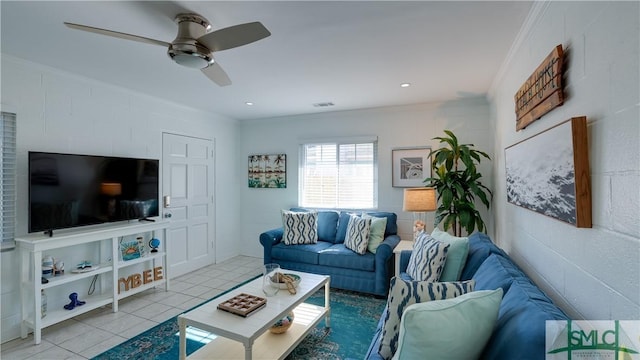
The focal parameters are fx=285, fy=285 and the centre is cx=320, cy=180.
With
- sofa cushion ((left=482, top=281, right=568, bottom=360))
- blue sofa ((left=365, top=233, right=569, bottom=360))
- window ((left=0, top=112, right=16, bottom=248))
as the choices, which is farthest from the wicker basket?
window ((left=0, top=112, right=16, bottom=248))

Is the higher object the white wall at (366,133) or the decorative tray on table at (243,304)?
the white wall at (366,133)

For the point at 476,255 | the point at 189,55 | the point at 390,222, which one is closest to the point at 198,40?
the point at 189,55

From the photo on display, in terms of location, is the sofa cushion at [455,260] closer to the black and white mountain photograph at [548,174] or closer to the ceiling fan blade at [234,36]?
the black and white mountain photograph at [548,174]

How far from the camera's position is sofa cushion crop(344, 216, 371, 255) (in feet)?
11.4

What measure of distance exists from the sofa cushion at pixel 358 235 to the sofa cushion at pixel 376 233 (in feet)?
0.21

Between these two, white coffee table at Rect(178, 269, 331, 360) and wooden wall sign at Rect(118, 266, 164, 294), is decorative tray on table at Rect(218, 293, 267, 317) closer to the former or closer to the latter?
white coffee table at Rect(178, 269, 331, 360)

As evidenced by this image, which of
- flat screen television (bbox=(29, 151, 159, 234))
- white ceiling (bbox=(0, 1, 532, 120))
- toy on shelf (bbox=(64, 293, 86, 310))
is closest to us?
white ceiling (bbox=(0, 1, 532, 120))

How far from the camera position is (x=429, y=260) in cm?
214

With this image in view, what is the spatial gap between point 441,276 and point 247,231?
379cm

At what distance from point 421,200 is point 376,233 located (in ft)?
2.27

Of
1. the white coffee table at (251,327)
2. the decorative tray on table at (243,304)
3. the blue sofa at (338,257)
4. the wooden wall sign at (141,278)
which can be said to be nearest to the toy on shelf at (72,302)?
the wooden wall sign at (141,278)

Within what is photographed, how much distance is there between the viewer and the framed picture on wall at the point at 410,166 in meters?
3.99

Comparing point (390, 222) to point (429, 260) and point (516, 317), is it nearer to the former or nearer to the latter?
point (429, 260)

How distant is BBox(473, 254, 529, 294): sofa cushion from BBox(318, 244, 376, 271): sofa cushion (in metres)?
1.63
